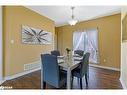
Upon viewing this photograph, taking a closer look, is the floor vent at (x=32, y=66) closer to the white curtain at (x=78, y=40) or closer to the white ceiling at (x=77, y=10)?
the white ceiling at (x=77, y=10)

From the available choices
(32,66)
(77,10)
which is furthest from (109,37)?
(32,66)

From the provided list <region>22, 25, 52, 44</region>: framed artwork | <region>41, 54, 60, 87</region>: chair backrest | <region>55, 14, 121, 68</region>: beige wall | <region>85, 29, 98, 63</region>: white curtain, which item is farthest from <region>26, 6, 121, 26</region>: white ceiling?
<region>41, 54, 60, 87</region>: chair backrest

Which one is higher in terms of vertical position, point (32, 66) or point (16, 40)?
point (16, 40)

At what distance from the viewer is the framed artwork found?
4706 mm

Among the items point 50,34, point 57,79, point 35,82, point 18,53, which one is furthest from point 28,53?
point 57,79

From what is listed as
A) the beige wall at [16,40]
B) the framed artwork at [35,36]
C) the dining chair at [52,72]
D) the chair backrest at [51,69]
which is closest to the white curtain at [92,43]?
the framed artwork at [35,36]

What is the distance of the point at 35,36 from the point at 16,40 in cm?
113

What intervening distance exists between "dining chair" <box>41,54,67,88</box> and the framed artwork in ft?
6.73

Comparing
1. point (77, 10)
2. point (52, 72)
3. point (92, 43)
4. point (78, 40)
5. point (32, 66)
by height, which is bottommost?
point (32, 66)

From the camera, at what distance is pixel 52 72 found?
2785 mm

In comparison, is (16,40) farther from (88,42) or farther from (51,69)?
(88,42)

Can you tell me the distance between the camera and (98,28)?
21.0ft

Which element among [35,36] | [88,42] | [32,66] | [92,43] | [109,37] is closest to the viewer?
[32,66]
